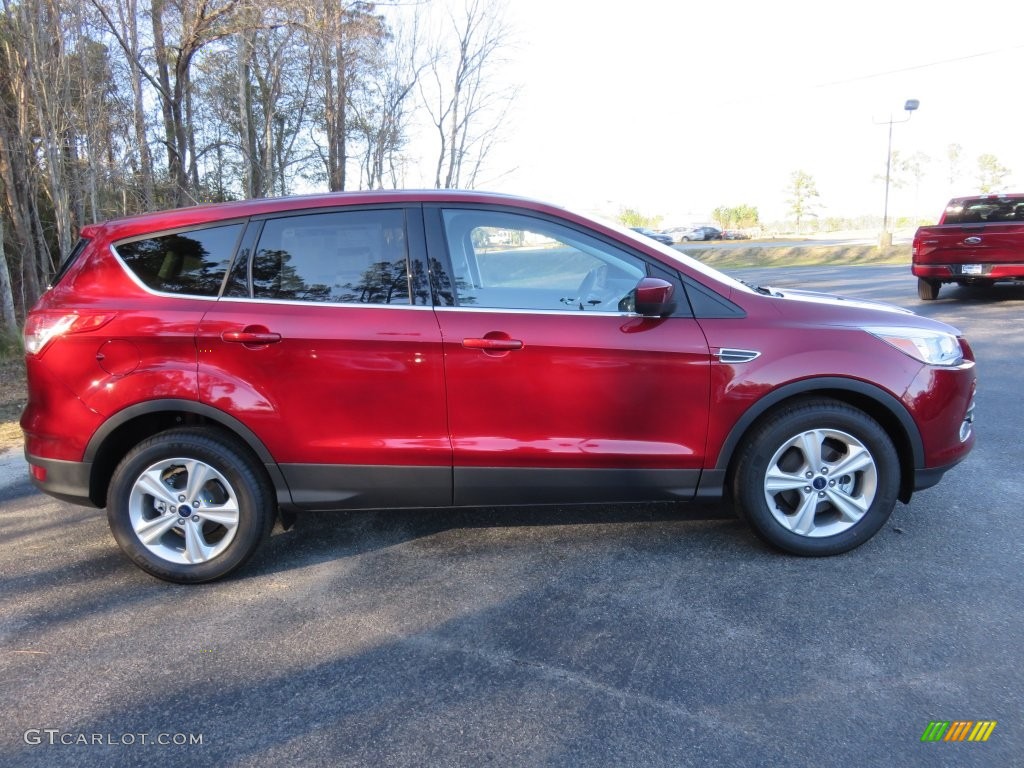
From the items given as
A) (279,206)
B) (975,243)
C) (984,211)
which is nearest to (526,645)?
(279,206)

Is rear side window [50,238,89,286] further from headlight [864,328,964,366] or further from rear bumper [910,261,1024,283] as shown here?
rear bumper [910,261,1024,283]

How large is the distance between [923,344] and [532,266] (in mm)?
1932

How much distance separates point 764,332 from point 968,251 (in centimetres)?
971

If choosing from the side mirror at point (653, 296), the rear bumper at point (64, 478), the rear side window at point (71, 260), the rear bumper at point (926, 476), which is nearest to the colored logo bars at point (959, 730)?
the rear bumper at point (926, 476)

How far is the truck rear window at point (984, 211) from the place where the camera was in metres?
10.9

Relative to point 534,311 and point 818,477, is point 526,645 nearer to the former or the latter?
point 534,311

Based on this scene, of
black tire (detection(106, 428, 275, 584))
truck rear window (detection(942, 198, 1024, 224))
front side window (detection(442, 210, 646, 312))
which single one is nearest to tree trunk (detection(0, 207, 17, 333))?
black tire (detection(106, 428, 275, 584))

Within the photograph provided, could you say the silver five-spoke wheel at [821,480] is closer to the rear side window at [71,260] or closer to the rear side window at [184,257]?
the rear side window at [184,257]

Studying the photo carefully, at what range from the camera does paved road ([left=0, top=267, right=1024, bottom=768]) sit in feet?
7.36

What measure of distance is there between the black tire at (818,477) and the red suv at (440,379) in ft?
0.03

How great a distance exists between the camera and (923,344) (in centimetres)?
337

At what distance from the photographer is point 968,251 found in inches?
424

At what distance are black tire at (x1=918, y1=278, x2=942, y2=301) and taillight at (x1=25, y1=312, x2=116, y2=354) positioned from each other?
12.4 m

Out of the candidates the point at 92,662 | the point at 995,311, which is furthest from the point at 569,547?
the point at 995,311
